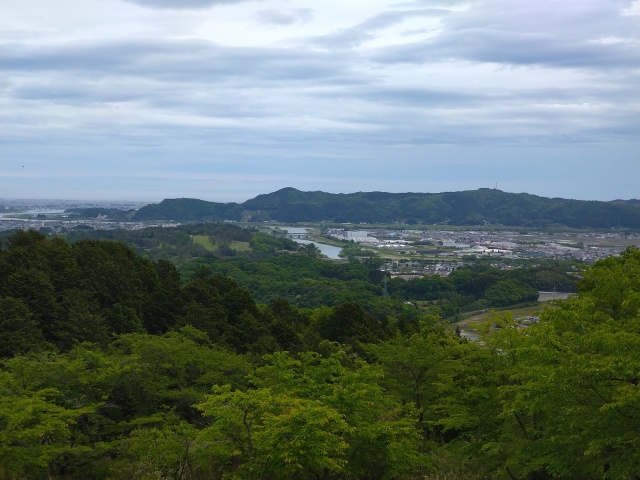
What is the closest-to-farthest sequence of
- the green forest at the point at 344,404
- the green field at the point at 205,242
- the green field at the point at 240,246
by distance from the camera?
the green forest at the point at 344,404
the green field at the point at 205,242
the green field at the point at 240,246

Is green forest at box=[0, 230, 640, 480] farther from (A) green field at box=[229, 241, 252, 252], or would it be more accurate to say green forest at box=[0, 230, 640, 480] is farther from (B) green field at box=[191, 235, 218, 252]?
(A) green field at box=[229, 241, 252, 252]

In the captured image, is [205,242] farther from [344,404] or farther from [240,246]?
[344,404]

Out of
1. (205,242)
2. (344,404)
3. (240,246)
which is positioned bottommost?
(240,246)

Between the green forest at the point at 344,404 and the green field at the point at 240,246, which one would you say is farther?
the green field at the point at 240,246

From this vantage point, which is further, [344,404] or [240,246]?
[240,246]

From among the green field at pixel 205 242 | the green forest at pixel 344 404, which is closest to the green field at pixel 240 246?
the green field at pixel 205 242

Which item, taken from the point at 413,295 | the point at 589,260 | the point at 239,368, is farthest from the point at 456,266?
the point at 239,368

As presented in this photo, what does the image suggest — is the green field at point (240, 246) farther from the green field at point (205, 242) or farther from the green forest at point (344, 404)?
the green forest at point (344, 404)

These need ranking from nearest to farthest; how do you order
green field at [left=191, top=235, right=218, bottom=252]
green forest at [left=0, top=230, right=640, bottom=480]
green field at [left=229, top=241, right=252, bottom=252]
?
green forest at [left=0, top=230, right=640, bottom=480], green field at [left=191, top=235, right=218, bottom=252], green field at [left=229, top=241, right=252, bottom=252]

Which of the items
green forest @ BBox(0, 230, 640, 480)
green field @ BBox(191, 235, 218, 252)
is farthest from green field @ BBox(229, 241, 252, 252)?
green forest @ BBox(0, 230, 640, 480)

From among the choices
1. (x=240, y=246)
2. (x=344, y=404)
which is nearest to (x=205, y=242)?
(x=240, y=246)

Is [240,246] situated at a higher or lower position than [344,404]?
lower

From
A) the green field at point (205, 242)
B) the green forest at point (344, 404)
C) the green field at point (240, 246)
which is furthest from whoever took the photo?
the green field at point (240, 246)
